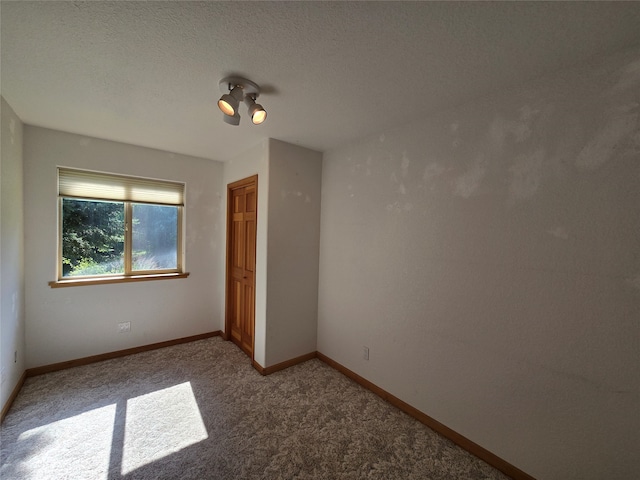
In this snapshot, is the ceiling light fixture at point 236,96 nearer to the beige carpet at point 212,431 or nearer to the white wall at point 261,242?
the white wall at point 261,242

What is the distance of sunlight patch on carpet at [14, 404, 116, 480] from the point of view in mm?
1554

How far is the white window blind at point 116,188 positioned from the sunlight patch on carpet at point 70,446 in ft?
6.94

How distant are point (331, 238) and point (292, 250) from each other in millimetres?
463

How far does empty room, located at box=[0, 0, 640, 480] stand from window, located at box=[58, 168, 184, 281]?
0.08 ft

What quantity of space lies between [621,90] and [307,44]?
1.59m

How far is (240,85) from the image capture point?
64.9 inches

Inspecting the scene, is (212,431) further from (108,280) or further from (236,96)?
(236,96)

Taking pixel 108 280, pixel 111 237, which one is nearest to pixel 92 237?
pixel 111 237

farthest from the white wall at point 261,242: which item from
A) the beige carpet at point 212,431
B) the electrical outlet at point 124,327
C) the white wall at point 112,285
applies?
the electrical outlet at point 124,327

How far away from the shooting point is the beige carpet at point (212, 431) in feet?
5.27

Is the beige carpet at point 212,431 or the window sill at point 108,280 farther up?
the window sill at point 108,280

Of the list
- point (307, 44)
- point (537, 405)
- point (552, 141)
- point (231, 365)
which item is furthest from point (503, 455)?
point (307, 44)

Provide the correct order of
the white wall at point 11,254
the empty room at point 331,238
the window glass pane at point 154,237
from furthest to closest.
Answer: the window glass pane at point 154,237, the white wall at point 11,254, the empty room at point 331,238

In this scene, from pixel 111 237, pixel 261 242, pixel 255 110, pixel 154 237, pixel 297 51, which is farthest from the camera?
pixel 154 237
